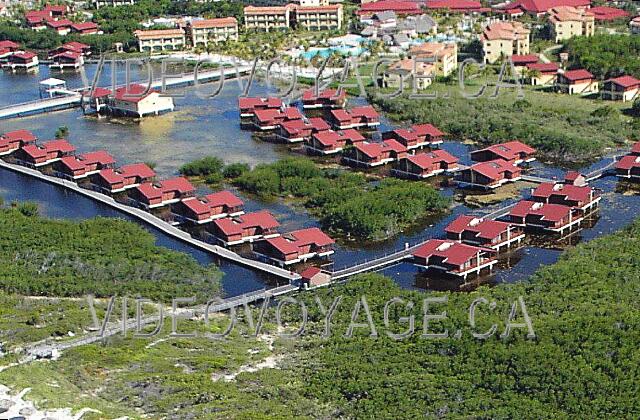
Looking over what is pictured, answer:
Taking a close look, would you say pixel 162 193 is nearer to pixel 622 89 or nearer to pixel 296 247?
pixel 296 247

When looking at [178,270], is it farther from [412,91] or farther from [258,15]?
[258,15]

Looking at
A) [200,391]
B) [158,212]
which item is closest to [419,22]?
[158,212]

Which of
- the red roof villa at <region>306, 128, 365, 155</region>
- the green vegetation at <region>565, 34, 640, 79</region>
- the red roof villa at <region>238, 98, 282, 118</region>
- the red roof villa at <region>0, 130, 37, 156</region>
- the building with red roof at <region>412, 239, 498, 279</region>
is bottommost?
the building with red roof at <region>412, 239, 498, 279</region>

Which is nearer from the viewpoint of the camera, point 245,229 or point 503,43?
point 245,229

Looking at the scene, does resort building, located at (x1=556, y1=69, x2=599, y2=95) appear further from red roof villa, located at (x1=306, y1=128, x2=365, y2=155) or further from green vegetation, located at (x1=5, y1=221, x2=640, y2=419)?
A: green vegetation, located at (x1=5, y1=221, x2=640, y2=419)

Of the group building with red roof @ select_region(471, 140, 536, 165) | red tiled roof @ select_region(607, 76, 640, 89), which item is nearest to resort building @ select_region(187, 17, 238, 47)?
red tiled roof @ select_region(607, 76, 640, 89)

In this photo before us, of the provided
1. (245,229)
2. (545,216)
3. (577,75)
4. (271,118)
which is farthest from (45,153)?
(577,75)
